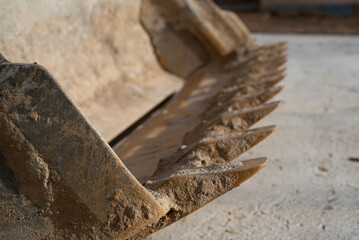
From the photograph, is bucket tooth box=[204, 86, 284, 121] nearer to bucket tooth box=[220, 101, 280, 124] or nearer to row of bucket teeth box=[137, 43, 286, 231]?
row of bucket teeth box=[137, 43, 286, 231]

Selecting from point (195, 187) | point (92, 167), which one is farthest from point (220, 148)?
point (92, 167)

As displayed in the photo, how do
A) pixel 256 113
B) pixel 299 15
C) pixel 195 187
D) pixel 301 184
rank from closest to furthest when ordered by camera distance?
pixel 195 187 < pixel 256 113 < pixel 301 184 < pixel 299 15

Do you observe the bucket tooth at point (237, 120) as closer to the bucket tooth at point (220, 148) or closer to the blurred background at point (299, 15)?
the bucket tooth at point (220, 148)

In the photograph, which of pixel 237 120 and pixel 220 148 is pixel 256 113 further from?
pixel 220 148

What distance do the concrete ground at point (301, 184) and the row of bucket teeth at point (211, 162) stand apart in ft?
0.92

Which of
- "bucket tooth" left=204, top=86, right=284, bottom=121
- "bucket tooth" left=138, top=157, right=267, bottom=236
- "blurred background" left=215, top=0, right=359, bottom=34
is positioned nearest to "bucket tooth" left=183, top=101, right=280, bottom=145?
"bucket tooth" left=204, top=86, right=284, bottom=121

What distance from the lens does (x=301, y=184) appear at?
80.6 inches

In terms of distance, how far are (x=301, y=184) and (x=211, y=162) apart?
26.5 inches

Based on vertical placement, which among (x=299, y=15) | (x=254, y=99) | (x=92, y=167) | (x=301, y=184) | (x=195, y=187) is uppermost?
(x=92, y=167)

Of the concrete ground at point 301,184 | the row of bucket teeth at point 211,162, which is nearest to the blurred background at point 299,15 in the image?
the concrete ground at point 301,184

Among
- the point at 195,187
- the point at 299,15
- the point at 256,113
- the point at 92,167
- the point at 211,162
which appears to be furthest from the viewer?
the point at 299,15

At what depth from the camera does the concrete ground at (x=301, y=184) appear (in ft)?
5.50

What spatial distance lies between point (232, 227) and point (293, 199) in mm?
329

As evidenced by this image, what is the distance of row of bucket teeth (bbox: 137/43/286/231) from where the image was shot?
1.29m
